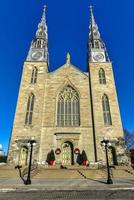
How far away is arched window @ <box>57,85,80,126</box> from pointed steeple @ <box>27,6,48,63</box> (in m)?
7.11

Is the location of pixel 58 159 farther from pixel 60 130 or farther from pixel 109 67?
pixel 109 67

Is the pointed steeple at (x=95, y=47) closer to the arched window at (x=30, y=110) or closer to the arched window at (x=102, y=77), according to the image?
the arched window at (x=102, y=77)

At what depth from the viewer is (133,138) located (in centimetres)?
4053

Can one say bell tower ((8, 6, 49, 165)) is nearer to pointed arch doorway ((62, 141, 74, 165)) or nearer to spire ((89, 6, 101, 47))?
pointed arch doorway ((62, 141, 74, 165))

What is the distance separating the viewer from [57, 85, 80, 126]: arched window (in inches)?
937

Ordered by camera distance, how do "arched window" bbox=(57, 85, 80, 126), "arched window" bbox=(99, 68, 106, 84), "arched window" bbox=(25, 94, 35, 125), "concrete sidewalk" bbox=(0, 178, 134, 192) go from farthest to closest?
"arched window" bbox=(99, 68, 106, 84) < "arched window" bbox=(57, 85, 80, 126) < "arched window" bbox=(25, 94, 35, 125) < "concrete sidewalk" bbox=(0, 178, 134, 192)

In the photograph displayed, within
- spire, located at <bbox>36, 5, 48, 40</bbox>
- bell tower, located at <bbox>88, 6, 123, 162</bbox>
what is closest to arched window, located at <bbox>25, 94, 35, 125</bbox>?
bell tower, located at <bbox>88, 6, 123, 162</bbox>

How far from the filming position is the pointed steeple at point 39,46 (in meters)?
29.4

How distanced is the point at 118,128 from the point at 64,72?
484 inches

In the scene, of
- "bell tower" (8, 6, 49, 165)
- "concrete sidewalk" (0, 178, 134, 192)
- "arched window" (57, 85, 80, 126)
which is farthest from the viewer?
"arched window" (57, 85, 80, 126)

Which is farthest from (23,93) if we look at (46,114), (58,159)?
(58,159)

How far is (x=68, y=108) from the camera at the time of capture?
25.0 meters

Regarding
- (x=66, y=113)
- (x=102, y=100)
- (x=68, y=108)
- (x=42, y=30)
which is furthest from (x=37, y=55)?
(x=102, y=100)

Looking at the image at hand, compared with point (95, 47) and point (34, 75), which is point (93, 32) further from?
point (34, 75)
